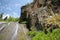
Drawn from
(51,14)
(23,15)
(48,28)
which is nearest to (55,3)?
(51,14)

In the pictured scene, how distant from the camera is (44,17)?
65.7 ft

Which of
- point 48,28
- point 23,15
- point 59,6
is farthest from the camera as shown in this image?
point 23,15

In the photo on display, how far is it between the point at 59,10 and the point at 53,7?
4.37ft

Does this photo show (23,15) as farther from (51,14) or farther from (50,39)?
(50,39)

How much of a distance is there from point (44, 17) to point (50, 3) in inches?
114

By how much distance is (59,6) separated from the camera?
21641 millimetres

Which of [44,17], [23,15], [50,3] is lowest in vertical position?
[23,15]

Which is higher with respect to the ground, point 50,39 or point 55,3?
point 55,3

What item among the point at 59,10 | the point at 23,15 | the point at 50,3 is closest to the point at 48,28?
the point at 59,10

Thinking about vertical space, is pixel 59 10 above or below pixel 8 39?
above

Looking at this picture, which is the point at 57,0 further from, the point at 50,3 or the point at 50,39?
the point at 50,39

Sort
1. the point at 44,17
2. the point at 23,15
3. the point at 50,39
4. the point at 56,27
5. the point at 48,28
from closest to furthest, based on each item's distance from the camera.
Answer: the point at 50,39, the point at 56,27, the point at 48,28, the point at 44,17, the point at 23,15

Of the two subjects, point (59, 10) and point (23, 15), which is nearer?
point (59, 10)

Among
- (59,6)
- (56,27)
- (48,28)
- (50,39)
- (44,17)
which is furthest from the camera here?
(59,6)
